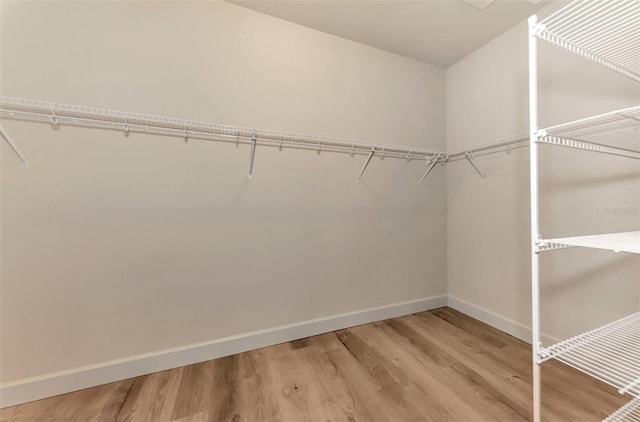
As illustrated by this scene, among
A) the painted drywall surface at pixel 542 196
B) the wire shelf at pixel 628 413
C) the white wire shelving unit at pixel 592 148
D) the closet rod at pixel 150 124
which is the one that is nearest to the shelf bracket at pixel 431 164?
the painted drywall surface at pixel 542 196

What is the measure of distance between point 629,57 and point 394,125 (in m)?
1.22

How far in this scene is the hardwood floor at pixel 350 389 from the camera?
3.70ft

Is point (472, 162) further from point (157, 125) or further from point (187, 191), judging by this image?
point (157, 125)

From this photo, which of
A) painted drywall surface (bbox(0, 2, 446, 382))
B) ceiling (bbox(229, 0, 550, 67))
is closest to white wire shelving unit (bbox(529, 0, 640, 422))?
ceiling (bbox(229, 0, 550, 67))

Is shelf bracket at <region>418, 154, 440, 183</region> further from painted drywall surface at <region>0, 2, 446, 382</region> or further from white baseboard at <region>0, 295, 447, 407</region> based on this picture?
white baseboard at <region>0, 295, 447, 407</region>

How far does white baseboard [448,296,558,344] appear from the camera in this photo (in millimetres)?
1657

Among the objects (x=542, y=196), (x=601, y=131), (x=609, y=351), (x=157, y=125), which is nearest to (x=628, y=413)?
(x=609, y=351)

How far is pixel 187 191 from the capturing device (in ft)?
4.88

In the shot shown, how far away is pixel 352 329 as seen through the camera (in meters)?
1.86

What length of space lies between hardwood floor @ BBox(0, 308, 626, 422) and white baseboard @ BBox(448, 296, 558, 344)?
3.5 inches

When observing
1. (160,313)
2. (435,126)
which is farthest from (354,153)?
(160,313)

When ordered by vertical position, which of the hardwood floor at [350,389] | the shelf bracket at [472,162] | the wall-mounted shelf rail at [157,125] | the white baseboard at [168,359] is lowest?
the hardwood floor at [350,389]

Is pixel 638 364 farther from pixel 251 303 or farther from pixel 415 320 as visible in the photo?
pixel 251 303

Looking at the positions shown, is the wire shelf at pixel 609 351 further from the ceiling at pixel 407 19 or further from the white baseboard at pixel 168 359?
the ceiling at pixel 407 19
